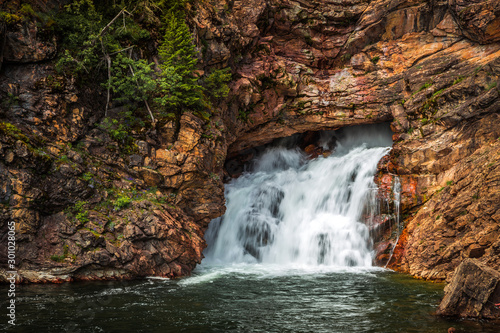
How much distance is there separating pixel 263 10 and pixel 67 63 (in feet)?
41.9

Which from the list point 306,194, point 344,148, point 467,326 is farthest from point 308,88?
point 467,326

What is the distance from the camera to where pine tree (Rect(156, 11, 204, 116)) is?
1595cm

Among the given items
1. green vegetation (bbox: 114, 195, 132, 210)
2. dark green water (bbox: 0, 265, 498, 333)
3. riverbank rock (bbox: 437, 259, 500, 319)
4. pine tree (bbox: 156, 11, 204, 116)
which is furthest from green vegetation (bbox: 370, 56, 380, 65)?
green vegetation (bbox: 114, 195, 132, 210)

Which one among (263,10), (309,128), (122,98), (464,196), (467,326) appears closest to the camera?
(467,326)

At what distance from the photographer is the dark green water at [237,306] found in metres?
7.70

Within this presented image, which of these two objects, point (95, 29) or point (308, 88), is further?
point (308, 88)

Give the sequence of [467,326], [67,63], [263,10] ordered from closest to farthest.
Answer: [467,326] → [67,63] → [263,10]

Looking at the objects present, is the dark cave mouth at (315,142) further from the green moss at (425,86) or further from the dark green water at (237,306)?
the dark green water at (237,306)

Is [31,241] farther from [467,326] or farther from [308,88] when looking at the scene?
[308,88]

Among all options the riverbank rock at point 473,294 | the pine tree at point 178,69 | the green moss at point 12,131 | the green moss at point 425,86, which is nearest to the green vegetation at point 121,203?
the green moss at point 12,131

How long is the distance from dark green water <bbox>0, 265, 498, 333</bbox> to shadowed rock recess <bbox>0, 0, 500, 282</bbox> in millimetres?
1762

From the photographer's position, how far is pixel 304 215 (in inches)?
759

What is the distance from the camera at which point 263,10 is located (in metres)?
22.2

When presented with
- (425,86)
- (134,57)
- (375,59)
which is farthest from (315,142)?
(134,57)
